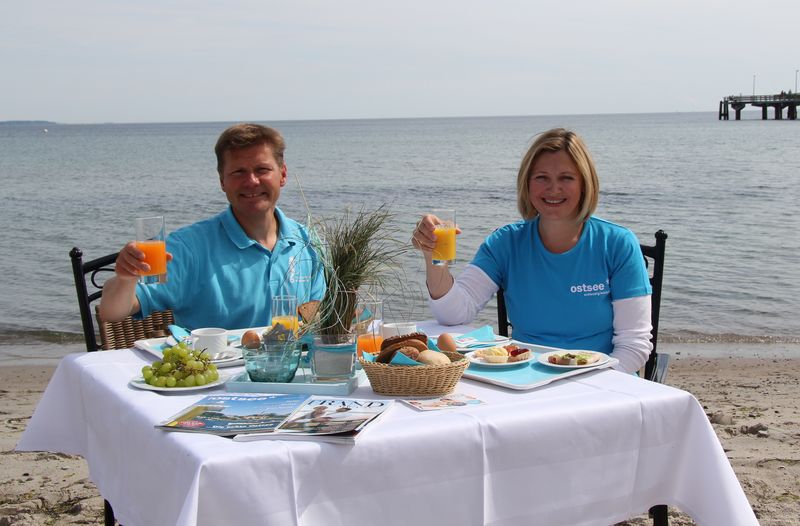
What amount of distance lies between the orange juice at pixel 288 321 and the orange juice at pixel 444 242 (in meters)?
0.73

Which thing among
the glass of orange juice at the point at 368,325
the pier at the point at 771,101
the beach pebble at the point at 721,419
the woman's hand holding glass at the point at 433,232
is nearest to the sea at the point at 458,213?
the glass of orange juice at the point at 368,325

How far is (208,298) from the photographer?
3354 mm

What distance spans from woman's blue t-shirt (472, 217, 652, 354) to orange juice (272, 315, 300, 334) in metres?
1.15

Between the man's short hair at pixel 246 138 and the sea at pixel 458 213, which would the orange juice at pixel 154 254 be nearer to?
the sea at pixel 458 213

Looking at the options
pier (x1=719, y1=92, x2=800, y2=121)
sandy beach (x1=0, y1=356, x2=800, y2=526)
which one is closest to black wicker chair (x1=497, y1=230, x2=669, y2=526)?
sandy beach (x1=0, y1=356, x2=800, y2=526)

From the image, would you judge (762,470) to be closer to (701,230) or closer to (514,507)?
(514,507)

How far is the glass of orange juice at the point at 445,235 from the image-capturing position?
9.39 feet

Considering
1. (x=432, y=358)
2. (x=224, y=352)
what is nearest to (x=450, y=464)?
(x=432, y=358)

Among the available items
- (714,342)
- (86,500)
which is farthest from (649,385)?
(714,342)

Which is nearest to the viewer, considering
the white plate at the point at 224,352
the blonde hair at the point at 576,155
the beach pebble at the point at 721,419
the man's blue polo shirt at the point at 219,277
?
the white plate at the point at 224,352

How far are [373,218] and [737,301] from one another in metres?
8.09

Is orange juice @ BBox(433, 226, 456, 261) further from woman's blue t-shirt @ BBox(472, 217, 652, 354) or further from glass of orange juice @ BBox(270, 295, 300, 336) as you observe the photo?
glass of orange juice @ BBox(270, 295, 300, 336)

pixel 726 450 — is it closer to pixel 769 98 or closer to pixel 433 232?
pixel 433 232

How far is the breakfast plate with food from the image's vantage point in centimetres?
235
